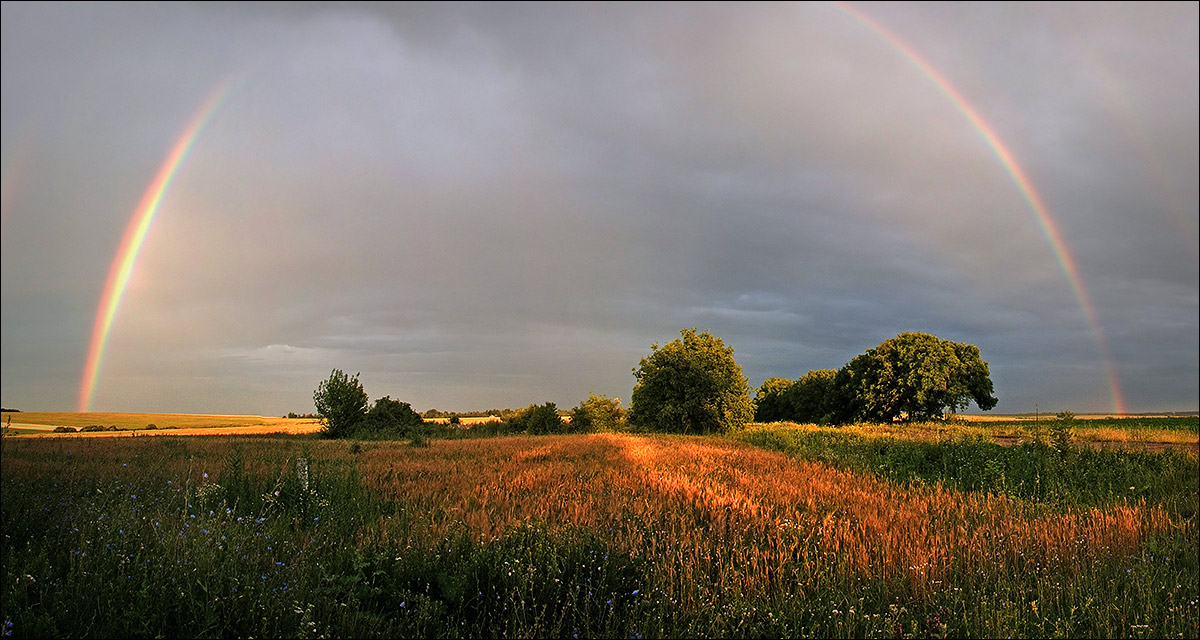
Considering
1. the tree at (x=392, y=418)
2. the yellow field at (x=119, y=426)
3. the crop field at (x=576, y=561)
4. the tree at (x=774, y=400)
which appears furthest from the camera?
the tree at (x=774, y=400)

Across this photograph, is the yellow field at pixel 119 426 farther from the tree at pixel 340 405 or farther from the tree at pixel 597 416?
the tree at pixel 597 416

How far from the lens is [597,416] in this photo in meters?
52.9

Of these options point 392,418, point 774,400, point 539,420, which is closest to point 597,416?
point 539,420

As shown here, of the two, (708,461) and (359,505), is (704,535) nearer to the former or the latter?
(359,505)

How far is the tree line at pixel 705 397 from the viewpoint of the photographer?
4091 centimetres

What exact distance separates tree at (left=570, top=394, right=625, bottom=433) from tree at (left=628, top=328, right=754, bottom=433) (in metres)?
7.16

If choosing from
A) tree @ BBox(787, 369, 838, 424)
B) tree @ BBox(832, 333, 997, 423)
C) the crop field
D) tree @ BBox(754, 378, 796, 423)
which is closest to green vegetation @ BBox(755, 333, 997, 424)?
tree @ BBox(832, 333, 997, 423)

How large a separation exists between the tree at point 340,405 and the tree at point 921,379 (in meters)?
47.7

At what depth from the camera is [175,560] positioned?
448 centimetres

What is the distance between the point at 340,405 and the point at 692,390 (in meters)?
25.0

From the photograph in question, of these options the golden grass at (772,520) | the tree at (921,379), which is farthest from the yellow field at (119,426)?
the tree at (921,379)

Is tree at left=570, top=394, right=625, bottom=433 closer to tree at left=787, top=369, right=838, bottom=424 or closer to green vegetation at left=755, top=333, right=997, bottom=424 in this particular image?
green vegetation at left=755, top=333, right=997, bottom=424

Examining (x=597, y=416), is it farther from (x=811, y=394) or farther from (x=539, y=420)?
(x=811, y=394)

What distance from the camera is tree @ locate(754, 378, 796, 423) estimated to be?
10025 cm
